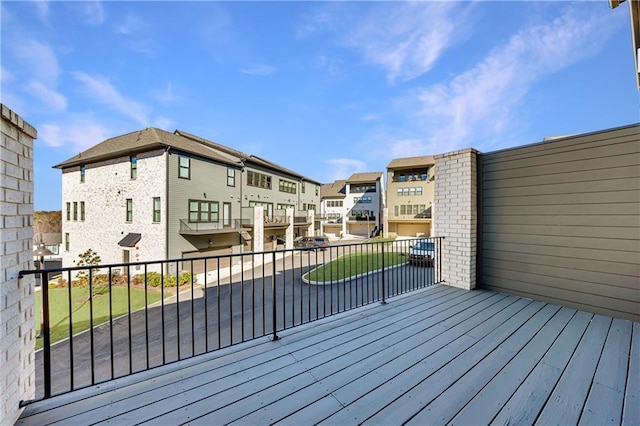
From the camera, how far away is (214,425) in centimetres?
143

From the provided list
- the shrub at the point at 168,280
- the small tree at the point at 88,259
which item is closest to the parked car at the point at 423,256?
the shrub at the point at 168,280

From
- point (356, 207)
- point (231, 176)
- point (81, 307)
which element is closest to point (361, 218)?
point (356, 207)

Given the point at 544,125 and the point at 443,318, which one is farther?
the point at 544,125

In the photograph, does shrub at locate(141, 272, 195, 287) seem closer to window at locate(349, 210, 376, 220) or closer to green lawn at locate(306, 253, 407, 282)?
green lawn at locate(306, 253, 407, 282)

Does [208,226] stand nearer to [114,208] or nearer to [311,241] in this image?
[114,208]

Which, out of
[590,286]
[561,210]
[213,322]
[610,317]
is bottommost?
[213,322]

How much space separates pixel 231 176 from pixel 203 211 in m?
3.20

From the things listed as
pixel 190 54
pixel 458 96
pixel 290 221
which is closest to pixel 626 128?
pixel 458 96

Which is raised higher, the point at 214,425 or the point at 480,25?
the point at 480,25

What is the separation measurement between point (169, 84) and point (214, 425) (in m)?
11.1

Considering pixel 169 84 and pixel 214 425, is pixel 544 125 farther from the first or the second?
pixel 169 84

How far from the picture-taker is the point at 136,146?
1203 cm

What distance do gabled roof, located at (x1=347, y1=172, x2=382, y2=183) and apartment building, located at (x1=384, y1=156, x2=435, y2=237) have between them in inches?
126

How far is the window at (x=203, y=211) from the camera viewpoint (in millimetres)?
13188
